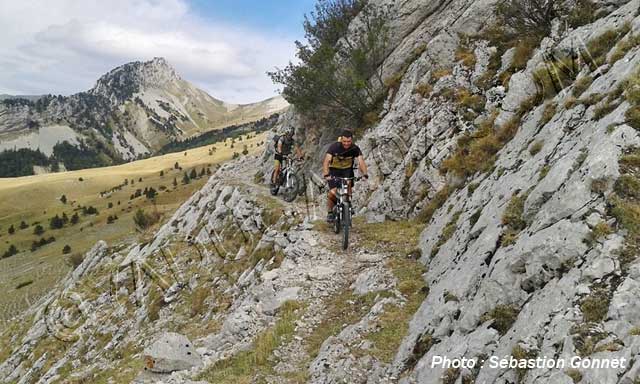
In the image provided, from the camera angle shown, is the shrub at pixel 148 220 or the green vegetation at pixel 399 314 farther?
the shrub at pixel 148 220

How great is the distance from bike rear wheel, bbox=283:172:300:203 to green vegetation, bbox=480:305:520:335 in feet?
60.8

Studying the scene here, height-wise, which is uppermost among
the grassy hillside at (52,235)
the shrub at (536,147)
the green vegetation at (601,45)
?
the green vegetation at (601,45)

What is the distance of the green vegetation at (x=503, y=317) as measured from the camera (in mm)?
6933

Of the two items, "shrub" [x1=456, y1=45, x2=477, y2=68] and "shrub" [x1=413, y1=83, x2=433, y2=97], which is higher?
"shrub" [x1=456, y1=45, x2=477, y2=68]

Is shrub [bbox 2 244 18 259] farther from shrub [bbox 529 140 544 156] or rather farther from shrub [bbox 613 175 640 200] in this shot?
shrub [bbox 613 175 640 200]

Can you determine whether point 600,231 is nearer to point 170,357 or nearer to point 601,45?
point 601,45

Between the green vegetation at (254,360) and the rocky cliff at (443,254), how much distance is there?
0.05 meters

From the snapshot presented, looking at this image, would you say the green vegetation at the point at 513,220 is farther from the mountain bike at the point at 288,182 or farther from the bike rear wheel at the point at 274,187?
the bike rear wheel at the point at 274,187

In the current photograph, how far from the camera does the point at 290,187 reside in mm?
25609

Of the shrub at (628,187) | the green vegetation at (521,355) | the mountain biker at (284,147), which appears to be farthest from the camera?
the mountain biker at (284,147)

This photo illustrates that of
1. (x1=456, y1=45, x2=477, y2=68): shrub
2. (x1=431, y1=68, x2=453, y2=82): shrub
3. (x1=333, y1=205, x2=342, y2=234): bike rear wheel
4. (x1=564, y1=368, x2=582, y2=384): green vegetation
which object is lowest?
(x1=333, y1=205, x2=342, y2=234): bike rear wheel

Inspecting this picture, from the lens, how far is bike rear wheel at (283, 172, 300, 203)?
82.5 feet

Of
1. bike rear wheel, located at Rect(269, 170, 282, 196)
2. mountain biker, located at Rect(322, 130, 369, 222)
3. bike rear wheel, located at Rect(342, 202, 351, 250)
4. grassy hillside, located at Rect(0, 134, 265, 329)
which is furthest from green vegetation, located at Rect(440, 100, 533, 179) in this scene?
grassy hillside, located at Rect(0, 134, 265, 329)

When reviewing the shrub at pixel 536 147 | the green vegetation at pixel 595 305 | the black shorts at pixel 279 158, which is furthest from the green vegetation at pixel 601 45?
the black shorts at pixel 279 158
